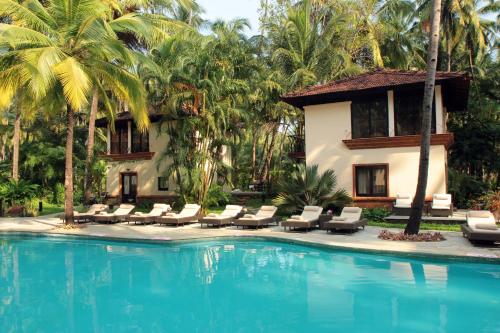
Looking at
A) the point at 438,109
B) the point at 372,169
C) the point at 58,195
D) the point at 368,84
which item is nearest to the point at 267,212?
the point at 372,169

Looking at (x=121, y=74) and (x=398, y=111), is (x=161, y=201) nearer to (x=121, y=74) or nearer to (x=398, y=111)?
(x=121, y=74)

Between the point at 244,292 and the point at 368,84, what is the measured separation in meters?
12.6

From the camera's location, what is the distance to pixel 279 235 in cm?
1323

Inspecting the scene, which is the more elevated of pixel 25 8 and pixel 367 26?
pixel 367 26

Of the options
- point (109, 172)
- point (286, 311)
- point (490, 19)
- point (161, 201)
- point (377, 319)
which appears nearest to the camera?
point (377, 319)

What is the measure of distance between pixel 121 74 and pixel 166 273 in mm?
8850

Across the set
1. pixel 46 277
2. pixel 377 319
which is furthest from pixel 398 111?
pixel 46 277

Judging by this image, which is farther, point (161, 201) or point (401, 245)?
point (161, 201)

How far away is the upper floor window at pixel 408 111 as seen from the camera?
677 inches

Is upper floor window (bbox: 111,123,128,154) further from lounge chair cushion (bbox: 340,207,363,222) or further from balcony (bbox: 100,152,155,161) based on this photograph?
lounge chair cushion (bbox: 340,207,363,222)

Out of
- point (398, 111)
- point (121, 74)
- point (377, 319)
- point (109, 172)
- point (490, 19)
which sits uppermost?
point (490, 19)

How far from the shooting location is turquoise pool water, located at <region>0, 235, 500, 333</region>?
245 inches

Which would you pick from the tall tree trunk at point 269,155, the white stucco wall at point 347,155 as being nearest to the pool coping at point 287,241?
the white stucco wall at point 347,155

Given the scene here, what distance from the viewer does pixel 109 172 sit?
26547 mm
